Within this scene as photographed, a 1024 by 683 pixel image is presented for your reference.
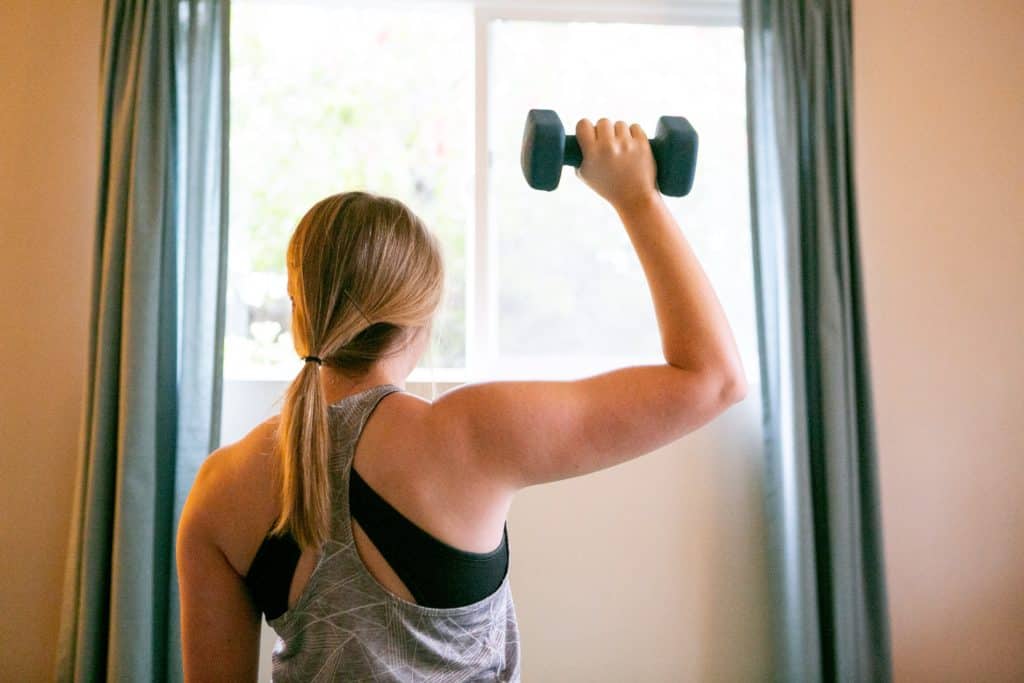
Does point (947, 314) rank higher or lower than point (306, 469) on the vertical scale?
higher

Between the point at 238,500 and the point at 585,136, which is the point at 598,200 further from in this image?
the point at 238,500

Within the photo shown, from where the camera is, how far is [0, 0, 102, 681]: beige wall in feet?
7.24

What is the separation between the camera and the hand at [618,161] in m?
0.75

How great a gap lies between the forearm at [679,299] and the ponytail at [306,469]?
1.06 ft

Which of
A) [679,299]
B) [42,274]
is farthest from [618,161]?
[42,274]

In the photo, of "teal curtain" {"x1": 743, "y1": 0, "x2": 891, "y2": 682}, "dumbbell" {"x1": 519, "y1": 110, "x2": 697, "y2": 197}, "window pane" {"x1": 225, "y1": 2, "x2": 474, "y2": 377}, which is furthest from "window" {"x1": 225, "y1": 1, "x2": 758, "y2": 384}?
"dumbbell" {"x1": 519, "y1": 110, "x2": 697, "y2": 197}

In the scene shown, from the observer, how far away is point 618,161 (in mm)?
747

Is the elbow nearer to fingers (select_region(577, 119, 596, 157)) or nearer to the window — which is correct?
fingers (select_region(577, 119, 596, 157))

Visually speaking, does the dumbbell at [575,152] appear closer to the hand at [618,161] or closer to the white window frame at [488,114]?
the hand at [618,161]

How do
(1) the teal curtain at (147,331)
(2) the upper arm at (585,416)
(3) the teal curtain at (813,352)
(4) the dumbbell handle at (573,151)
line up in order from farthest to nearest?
(3) the teal curtain at (813,352), (1) the teal curtain at (147,331), (4) the dumbbell handle at (573,151), (2) the upper arm at (585,416)

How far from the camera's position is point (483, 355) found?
2.38 meters

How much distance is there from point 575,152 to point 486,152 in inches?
63.0

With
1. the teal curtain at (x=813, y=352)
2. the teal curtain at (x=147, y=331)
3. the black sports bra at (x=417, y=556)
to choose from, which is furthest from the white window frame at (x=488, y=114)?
the black sports bra at (x=417, y=556)

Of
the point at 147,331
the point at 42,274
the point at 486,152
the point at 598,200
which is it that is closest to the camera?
the point at 147,331
